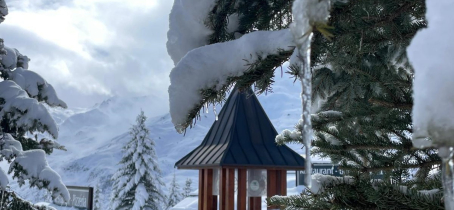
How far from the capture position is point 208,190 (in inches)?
329

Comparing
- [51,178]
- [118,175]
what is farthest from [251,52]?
[118,175]

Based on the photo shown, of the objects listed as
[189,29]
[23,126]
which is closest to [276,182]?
[23,126]

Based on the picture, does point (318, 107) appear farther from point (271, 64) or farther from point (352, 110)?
point (271, 64)

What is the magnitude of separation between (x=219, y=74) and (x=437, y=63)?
1.35 metres

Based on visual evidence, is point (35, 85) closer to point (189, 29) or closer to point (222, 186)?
point (222, 186)

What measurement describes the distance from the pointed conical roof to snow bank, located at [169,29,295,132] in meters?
5.38

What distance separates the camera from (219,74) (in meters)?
2.06

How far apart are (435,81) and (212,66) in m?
1.41

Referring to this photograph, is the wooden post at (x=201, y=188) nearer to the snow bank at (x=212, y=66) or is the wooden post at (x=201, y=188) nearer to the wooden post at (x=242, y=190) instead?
the wooden post at (x=242, y=190)

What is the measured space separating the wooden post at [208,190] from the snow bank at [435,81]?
760 centimetres

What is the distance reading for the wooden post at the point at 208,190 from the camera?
8.18 m

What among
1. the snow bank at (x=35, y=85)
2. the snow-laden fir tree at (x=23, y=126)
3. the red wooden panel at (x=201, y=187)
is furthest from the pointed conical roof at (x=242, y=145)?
the snow bank at (x=35, y=85)

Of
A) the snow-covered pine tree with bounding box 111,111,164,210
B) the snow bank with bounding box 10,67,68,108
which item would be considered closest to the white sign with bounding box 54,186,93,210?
the snow bank with bounding box 10,67,68,108

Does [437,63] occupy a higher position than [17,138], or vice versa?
[17,138]
